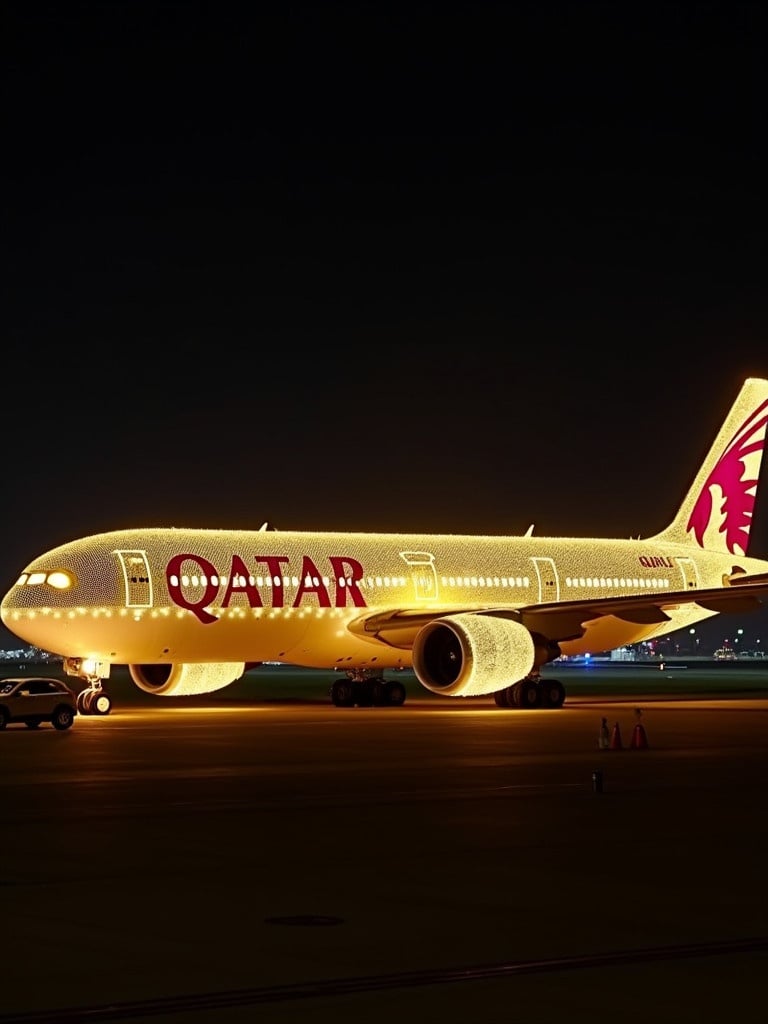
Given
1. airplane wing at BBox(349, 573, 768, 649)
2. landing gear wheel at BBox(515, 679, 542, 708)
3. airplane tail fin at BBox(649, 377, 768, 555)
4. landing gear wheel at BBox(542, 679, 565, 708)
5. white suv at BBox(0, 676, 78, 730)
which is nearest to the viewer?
white suv at BBox(0, 676, 78, 730)

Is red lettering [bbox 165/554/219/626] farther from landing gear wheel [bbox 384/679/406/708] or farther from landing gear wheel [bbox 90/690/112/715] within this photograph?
landing gear wheel [bbox 384/679/406/708]

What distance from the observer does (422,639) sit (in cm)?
4850

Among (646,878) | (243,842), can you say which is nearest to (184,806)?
(243,842)

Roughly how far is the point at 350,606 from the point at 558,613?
18.8 ft

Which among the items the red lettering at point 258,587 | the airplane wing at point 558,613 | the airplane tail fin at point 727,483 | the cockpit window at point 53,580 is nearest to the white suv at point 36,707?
the cockpit window at point 53,580

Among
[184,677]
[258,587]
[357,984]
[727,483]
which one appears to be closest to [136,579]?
[258,587]

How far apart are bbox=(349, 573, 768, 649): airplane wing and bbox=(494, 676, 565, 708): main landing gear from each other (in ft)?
5.33

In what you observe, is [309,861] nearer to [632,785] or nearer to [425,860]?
[425,860]

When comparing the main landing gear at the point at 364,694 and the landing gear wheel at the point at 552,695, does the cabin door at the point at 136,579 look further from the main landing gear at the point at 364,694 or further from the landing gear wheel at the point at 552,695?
the landing gear wheel at the point at 552,695

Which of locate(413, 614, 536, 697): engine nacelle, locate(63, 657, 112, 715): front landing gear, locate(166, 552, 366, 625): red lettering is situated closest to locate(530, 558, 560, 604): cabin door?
locate(413, 614, 536, 697): engine nacelle

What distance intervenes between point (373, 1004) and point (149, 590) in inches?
1458

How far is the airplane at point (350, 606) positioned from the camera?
46.7 meters

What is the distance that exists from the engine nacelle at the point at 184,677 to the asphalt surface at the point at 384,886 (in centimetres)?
1966

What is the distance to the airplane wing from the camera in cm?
5022
